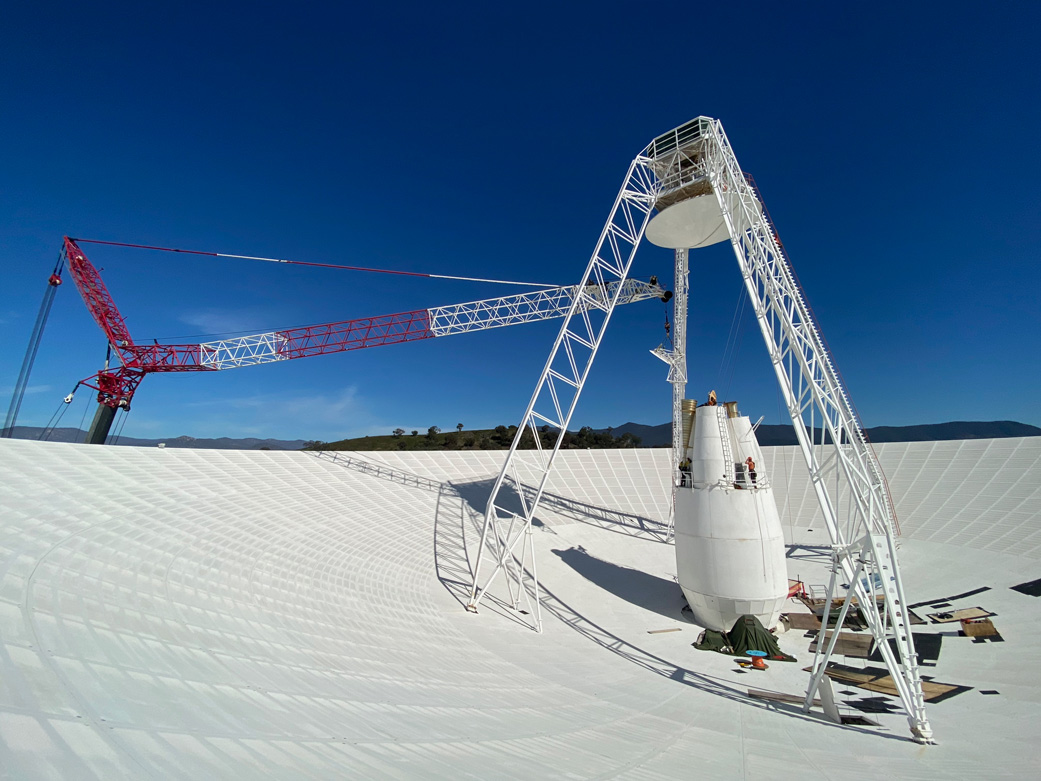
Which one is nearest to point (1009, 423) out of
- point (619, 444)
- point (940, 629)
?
point (619, 444)

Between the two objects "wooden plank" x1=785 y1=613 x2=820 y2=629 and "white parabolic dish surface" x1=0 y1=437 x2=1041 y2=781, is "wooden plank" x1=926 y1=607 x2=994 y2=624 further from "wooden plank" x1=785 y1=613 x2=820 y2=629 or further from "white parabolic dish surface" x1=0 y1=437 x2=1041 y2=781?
"wooden plank" x1=785 y1=613 x2=820 y2=629

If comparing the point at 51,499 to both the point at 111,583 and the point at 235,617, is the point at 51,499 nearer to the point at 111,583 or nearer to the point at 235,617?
the point at 111,583

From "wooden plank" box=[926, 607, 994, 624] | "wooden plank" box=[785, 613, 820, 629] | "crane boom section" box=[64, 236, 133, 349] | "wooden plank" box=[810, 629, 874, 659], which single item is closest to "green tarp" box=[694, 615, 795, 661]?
"wooden plank" box=[810, 629, 874, 659]

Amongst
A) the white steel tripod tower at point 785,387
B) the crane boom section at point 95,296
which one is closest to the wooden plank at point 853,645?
the white steel tripod tower at point 785,387

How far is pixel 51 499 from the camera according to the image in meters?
11.0

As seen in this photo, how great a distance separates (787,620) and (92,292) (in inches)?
1872

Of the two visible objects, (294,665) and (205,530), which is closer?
(294,665)

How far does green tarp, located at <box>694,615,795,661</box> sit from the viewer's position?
14812 millimetres

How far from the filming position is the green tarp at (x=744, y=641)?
48.6 ft

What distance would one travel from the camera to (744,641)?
1501cm

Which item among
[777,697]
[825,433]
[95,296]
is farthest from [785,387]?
[95,296]

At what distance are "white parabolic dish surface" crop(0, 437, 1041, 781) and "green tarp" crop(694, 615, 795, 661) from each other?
2.56 ft

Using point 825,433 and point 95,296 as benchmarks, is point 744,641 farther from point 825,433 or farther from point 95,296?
point 95,296

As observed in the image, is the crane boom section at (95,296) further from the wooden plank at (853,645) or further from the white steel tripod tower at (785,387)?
the wooden plank at (853,645)
